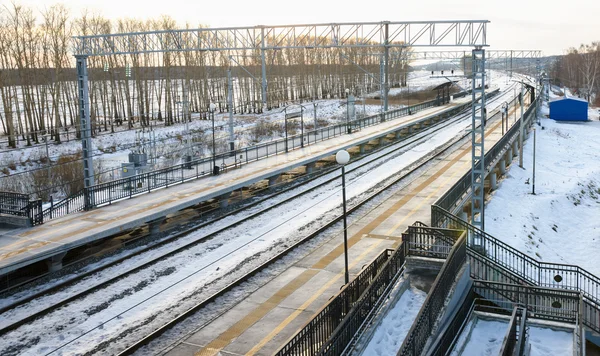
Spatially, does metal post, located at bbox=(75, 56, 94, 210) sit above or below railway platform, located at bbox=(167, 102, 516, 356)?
above

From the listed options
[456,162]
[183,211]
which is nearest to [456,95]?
[456,162]

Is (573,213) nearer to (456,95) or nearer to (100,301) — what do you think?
(100,301)

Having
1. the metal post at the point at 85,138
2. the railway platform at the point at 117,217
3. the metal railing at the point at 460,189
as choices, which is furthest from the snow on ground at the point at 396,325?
the metal post at the point at 85,138

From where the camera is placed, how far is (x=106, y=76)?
240ft

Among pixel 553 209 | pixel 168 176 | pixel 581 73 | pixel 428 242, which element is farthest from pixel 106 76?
pixel 581 73

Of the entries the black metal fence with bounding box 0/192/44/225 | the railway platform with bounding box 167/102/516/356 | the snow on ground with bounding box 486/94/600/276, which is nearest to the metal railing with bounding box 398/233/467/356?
the railway platform with bounding box 167/102/516/356

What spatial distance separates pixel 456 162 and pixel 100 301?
2708cm

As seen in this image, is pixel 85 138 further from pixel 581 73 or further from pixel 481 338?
pixel 581 73

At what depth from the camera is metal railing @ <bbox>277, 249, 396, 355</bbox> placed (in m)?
10.8

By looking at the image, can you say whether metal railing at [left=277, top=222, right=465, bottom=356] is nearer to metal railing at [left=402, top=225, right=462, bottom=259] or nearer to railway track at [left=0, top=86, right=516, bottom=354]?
metal railing at [left=402, top=225, right=462, bottom=259]

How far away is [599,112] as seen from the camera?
8781 cm

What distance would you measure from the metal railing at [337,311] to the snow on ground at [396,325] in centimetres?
65

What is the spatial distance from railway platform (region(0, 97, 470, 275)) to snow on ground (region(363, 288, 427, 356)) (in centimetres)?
618

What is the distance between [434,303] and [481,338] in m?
2.88
